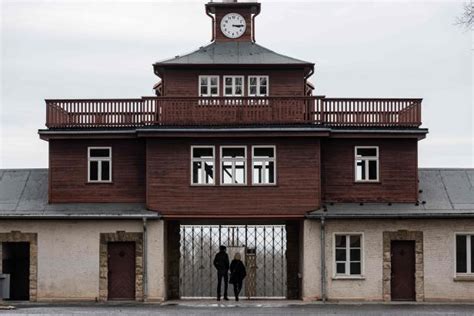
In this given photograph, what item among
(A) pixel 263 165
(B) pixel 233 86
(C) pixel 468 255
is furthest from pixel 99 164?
(C) pixel 468 255

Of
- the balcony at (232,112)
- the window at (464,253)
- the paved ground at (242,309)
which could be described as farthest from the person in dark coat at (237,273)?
the window at (464,253)

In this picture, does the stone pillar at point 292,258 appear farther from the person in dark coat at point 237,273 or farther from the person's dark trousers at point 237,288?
the person's dark trousers at point 237,288

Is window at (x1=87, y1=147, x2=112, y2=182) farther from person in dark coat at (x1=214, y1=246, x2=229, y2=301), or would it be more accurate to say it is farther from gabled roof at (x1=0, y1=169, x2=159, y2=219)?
person in dark coat at (x1=214, y1=246, x2=229, y2=301)

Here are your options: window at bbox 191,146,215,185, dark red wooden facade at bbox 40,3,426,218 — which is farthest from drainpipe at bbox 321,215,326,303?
window at bbox 191,146,215,185

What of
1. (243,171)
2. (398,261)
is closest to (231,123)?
(243,171)

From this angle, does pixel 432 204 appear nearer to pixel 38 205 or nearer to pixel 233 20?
pixel 233 20

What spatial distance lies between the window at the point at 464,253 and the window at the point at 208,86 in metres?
9.95

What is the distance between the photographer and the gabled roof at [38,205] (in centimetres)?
3981

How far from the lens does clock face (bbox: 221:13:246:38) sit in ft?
146

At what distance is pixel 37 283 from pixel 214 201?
6.60 m

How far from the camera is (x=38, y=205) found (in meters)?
41.2

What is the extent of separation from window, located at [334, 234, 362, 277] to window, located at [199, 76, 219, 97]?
6.88 m

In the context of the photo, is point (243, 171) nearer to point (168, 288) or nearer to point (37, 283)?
point (168, 288)

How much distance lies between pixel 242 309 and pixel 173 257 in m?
6.85
